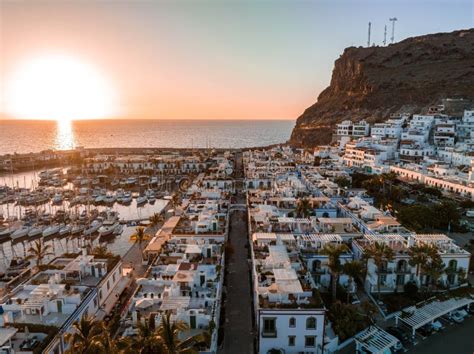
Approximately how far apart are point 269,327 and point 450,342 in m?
14.0

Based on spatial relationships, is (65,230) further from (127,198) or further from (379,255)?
(379,255)

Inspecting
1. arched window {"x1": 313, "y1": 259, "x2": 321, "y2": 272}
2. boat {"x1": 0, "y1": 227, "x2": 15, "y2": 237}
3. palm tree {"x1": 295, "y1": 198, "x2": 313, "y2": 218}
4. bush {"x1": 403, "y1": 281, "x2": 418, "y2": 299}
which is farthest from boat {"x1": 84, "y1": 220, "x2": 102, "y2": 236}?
bush {"x1": 403, "y1": 281, "x2": 418, "y2": 299}

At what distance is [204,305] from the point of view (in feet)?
81.4

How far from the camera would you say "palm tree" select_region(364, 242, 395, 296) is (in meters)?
30.7

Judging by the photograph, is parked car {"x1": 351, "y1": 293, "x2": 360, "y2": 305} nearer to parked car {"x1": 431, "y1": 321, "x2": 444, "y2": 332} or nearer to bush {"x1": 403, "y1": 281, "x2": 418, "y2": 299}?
bush {"x1": 403, "y1": 281, "x2": 418, "y2": 299}

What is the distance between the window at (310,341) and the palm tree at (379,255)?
1033 cm

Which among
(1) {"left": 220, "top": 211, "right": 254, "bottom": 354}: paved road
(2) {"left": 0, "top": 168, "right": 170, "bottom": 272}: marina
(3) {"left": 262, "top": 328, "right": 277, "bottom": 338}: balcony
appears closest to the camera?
(3) {"left": 262, "top": 328, "right": 277, "bottom": 338}: balcony

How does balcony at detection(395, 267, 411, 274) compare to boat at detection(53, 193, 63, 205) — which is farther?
boat at detection(53, 193, 63, 205)

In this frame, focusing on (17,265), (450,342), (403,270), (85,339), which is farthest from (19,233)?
(450,342)

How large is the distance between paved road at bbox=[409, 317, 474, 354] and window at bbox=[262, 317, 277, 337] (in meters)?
10.3

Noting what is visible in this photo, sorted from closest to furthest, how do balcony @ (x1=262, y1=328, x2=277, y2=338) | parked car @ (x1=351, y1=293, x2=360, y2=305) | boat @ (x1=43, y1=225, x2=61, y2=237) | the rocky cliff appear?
balcony @ (x1=262, y1=328, x2=277, y2=338), parked car @ (x1=351, y1=293, x2=360, y2=305), boat @ (x1=43, y1=225, x2=61, y2=237), the rocky cliff

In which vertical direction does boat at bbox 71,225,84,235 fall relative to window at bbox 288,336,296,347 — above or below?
below

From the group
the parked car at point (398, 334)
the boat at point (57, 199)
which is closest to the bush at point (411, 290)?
the parked car at point (398, 334)

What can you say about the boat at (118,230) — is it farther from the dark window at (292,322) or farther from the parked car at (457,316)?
the parked car at (457,316)
